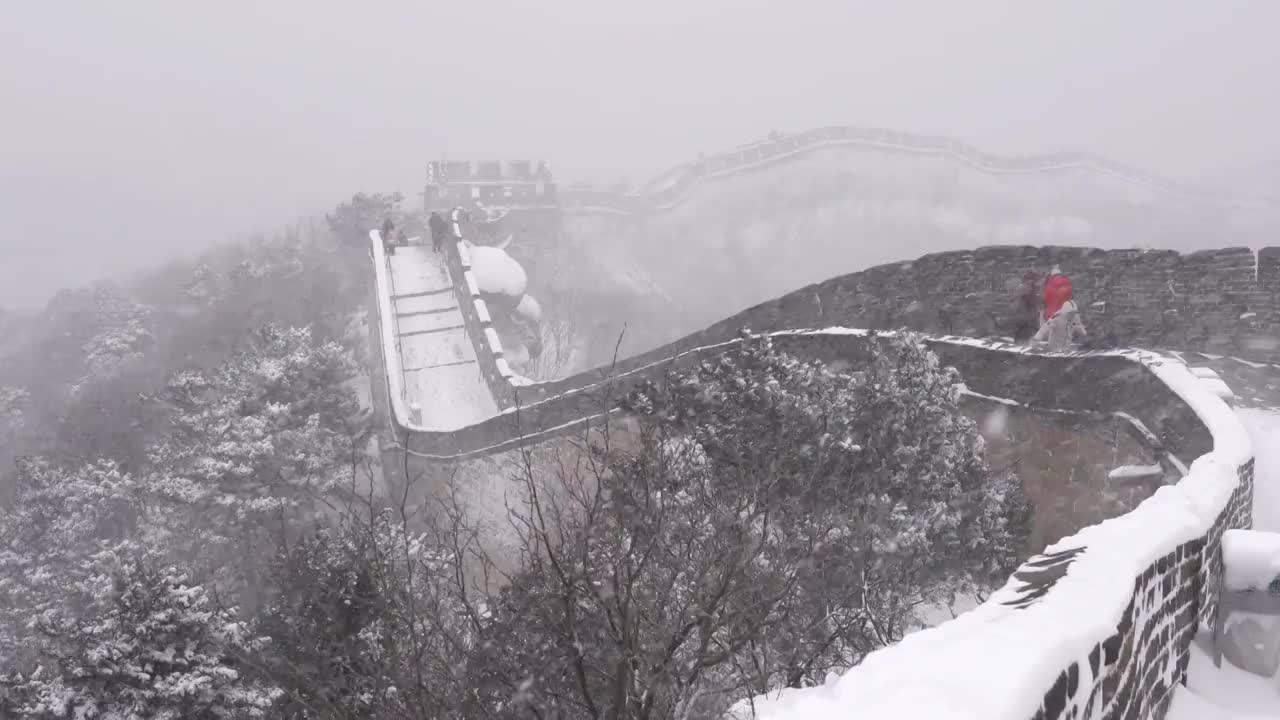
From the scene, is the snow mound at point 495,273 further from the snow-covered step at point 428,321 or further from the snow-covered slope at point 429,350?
the snow-covered step at point 428,321

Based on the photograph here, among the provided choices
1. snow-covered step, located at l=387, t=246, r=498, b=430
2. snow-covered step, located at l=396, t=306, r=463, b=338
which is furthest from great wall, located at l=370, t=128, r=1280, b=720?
snow-covered step, located at l=396, t=306, r=463, b=338

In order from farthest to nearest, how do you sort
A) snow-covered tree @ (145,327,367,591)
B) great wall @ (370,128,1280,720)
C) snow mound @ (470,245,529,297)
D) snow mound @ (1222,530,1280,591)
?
1. snow mound @ (470,245,529,297)
2. snow-covered tree @ (145,327,367,591)
3. snow mound @ (1222,530,1280,591)
4. great wall @ (370,128,1280,720)

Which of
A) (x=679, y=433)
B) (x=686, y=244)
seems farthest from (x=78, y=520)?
(x=686, y=244)

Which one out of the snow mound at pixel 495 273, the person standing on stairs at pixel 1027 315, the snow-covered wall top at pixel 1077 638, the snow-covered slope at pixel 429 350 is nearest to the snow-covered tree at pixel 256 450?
the snow-covered slope at pixel 429 350

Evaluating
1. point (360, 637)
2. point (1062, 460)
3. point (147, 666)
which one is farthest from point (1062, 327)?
point (147, 666)

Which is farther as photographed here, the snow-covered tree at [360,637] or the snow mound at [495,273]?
the snow mound at [495,273]

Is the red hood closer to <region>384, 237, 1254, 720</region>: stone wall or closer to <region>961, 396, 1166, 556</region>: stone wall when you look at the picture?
<region>384, 237, 1254, 720</region>: stone wall

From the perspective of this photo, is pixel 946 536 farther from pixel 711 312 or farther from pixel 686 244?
pixel 686 244
